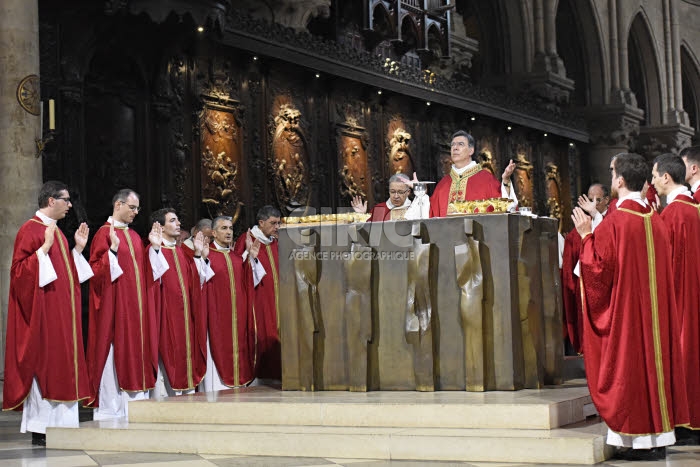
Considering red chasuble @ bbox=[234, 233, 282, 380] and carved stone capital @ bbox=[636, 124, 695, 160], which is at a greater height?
carved stone capital @ bbox=[636, 124, 695, 160]

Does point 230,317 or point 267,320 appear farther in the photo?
point 267,320

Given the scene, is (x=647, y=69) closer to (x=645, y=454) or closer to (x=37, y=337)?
(x=37, y=337)

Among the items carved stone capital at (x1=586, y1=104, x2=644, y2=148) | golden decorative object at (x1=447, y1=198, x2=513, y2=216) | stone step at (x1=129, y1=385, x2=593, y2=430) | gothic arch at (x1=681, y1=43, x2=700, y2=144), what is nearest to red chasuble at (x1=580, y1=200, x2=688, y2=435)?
stone step at (x1=129, y1=385, x2=593, y2=430)

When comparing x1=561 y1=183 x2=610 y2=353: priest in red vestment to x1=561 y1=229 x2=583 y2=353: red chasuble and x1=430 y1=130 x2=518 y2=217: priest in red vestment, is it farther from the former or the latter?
x1=430 y1=130 x2=518 y2=217: priest in red vestment

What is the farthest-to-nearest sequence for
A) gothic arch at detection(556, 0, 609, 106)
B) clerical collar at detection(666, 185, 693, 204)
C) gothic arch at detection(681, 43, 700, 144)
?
gothic arch at detection(681, 43, 700, 144) → gothic arch at detection(556, 0, 609, 106) → clerical collar at detection(666, 185, 693, 204)

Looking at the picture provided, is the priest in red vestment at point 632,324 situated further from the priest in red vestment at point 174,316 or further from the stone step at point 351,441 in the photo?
the priest in red vestment at point 174,316

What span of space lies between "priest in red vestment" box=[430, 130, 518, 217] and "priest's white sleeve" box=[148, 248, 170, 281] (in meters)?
2.34

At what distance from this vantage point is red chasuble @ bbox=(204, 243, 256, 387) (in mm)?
9164

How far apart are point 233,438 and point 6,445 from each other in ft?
6.25

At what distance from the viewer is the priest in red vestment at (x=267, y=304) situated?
9508mm

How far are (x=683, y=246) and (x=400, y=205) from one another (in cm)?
298

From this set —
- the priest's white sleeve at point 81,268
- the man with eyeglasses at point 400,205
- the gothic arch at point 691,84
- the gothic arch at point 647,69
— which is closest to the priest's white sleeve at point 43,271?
the priest's white sleeve at point 81,268

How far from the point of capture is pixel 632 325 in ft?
18.6

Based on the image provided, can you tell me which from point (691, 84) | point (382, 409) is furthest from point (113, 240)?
point (691, 84)
